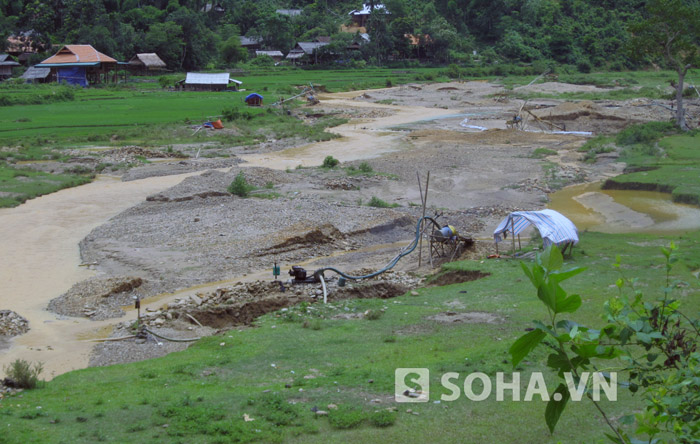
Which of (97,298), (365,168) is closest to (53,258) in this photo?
(97,298)

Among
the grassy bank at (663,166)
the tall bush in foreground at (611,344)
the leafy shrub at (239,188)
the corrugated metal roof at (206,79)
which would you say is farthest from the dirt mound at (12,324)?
the corrugated metal roof at (206,79)

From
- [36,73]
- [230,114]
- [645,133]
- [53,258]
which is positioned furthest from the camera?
[36,73]

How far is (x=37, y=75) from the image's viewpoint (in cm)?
7450

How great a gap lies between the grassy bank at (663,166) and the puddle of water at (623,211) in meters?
0.50

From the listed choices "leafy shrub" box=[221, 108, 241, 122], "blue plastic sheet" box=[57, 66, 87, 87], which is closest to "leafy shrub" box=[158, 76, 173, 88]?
"blue plastic sheet" box=[57, 66, 87, 87]

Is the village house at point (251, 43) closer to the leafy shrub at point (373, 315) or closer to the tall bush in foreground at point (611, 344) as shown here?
the leafy shrub at point (373, 315)

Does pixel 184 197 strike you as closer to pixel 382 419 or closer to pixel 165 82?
pixel 382 419

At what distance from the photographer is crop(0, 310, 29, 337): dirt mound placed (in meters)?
15.9

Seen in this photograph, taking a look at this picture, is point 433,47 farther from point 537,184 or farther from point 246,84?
point 537,184

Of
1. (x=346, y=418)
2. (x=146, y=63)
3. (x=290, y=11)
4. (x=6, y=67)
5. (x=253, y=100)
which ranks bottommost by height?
(x=346, y=418)

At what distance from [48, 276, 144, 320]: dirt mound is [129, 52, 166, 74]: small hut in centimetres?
6729

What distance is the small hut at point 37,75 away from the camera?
74.5 metres

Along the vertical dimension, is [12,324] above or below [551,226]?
below

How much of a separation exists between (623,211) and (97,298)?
2023 cm
